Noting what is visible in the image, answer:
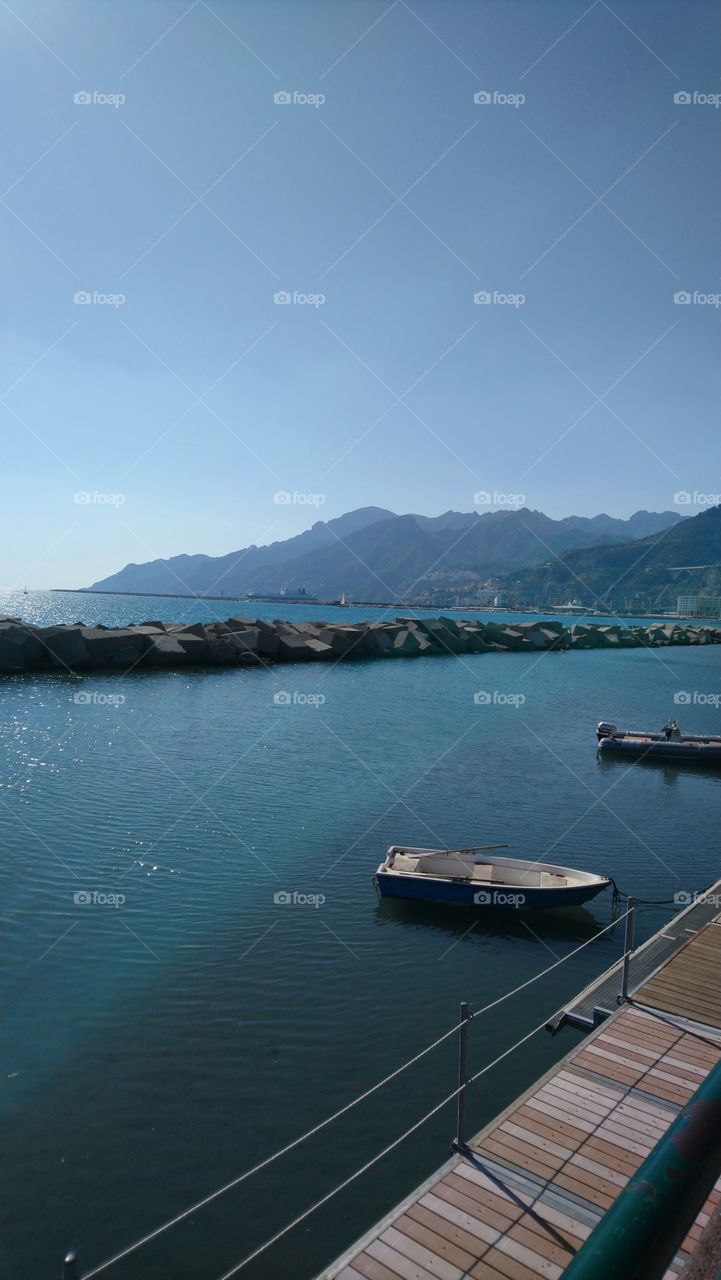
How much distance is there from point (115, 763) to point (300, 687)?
25313 millimetres

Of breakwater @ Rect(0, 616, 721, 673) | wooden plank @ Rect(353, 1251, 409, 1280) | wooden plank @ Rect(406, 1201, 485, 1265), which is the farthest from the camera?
breakwater @ Rect(0, 616, 721, 673)

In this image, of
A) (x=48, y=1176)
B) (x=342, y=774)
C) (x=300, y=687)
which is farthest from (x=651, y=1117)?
(x=300, y=687)

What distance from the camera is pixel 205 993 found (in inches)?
509

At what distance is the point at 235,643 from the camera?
63656mm

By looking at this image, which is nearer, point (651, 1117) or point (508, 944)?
point (651, 1117)

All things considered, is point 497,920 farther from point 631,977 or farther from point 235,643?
point 235,643

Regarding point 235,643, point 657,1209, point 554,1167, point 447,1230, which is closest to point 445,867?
point 554,1167

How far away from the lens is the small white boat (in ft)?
54.9

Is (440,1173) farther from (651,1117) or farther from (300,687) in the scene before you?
(300,687)
